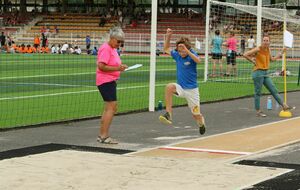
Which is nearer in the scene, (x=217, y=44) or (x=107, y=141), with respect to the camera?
(x=107, y=141)

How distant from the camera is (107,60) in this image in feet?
34.3

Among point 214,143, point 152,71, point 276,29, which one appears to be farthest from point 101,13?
point 214,143

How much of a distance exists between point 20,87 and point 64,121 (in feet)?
24.6

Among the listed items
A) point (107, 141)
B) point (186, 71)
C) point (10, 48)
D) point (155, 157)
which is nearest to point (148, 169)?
point (155, 157)

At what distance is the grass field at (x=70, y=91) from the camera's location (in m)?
14.7

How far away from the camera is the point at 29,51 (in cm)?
4697

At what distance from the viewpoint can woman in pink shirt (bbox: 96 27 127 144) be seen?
34.3 feet

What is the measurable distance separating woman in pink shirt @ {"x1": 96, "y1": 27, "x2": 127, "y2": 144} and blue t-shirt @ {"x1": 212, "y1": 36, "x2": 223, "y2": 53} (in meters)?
17.4

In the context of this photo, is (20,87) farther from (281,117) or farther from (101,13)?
(101,13)

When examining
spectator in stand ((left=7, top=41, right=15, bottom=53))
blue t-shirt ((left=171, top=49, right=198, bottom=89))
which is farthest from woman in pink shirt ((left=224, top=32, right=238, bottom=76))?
spectator in stand ((left=7, top=41, right=15, bottom=53))

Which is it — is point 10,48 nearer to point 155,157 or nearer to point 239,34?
point 239,34

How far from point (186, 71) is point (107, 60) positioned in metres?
1.75

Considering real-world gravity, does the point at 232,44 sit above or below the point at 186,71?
above

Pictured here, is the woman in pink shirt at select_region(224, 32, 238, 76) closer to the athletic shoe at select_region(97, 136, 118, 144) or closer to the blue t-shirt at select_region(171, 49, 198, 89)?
the blue t-shirt at select_region(171, 49, 198, 89)
